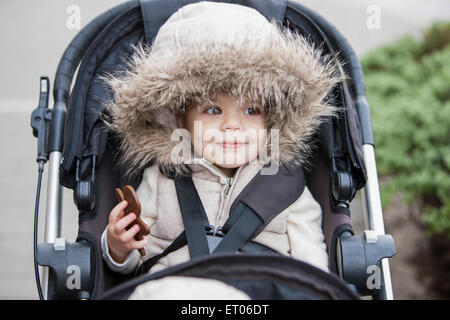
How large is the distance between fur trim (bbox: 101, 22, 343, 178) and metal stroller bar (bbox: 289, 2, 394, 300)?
0.28 ft

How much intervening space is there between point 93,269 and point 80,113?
1.66 ft

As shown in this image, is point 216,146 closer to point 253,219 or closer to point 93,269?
point 253,219

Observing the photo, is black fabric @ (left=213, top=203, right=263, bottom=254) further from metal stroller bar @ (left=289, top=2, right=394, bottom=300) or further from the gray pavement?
the gray pavement

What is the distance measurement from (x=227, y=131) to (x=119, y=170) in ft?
1.64

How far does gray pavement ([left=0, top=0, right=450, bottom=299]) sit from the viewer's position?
2768 millimetres

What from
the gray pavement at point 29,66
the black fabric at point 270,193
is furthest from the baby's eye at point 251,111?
the gray pavement at point 29,66

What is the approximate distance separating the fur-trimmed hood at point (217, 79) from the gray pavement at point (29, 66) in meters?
1.26

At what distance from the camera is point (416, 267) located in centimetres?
262

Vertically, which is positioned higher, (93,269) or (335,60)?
(335,60)

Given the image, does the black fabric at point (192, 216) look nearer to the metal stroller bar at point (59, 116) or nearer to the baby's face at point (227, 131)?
the baby's face at point (227, 131)

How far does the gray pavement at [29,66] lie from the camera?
277cm

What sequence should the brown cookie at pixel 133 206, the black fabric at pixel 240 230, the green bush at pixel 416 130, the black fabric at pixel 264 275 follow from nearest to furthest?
the black fabric at pixel 264 275, the brown cookie at pixel 133 206, the black fabric at pixel 240 230, the green bush at pixel 416 130

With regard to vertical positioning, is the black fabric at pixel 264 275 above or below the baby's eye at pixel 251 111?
below
